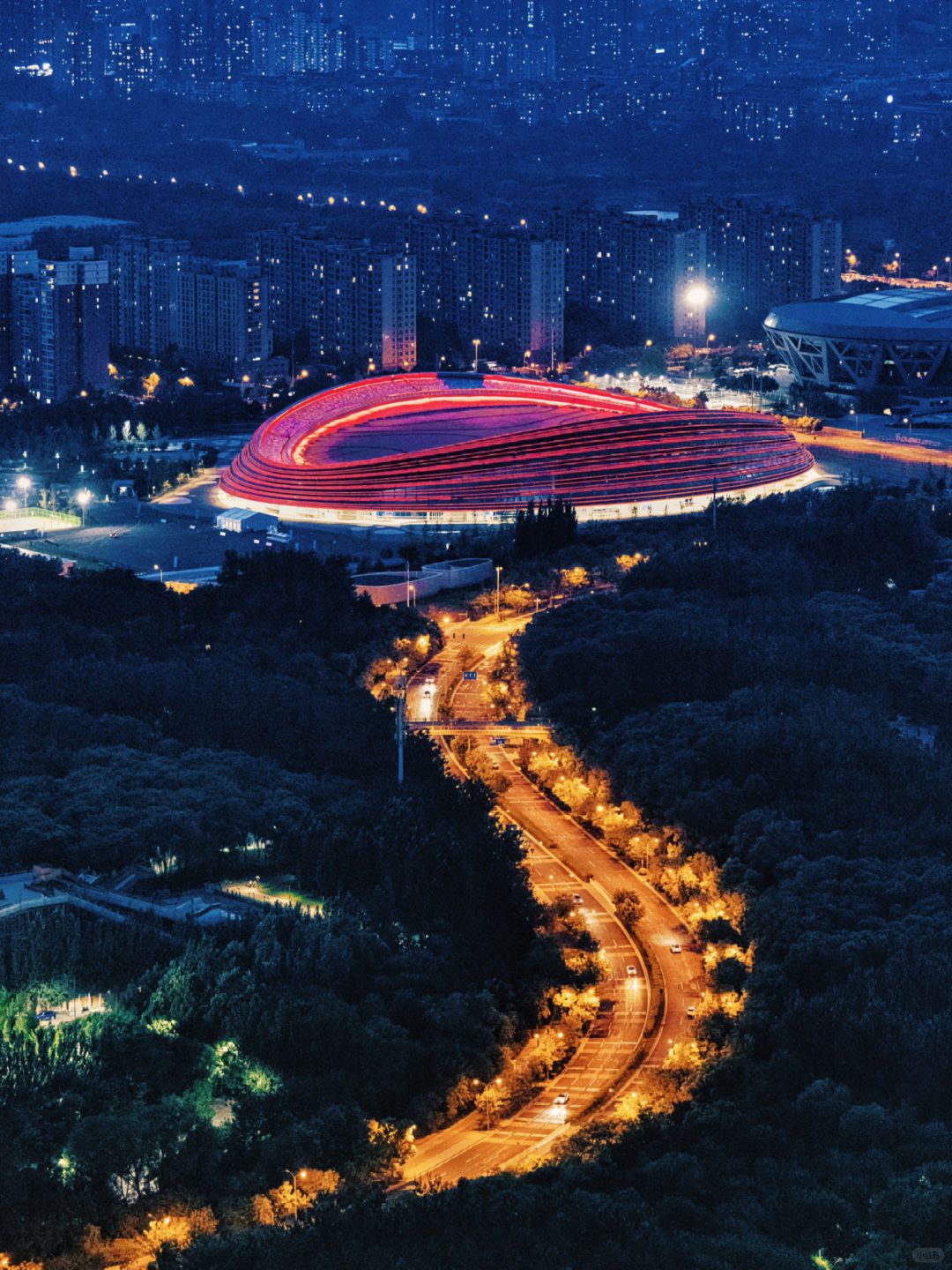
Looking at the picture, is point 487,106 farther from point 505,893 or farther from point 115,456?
point 505,893

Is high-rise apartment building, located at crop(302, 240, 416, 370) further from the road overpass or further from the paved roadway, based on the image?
the paved roadway

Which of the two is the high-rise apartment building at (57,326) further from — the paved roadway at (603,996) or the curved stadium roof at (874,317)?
the paved roadway at (603,996)

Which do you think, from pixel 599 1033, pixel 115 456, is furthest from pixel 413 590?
pixel 599 1033

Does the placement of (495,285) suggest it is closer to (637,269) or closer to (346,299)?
(346,299)

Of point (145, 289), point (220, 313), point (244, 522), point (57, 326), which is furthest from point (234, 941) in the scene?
point (145, 289)

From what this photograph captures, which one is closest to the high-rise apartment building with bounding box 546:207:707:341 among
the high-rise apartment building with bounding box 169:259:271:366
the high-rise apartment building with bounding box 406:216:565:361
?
the high-rise apartment building with bounding box 406:216:565:361
